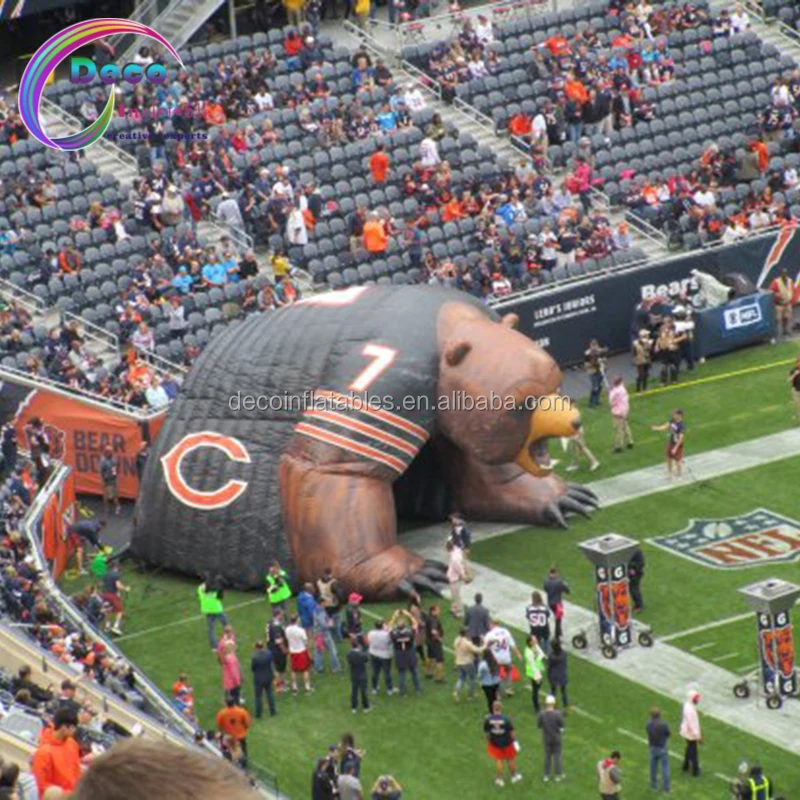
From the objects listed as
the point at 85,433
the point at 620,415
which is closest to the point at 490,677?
the point at 620,415

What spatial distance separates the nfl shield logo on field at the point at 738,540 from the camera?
2753cm

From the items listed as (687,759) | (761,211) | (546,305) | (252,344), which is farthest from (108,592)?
(761,211)

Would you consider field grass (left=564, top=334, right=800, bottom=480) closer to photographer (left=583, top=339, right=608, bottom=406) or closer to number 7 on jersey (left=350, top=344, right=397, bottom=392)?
photographer (left=583, top=339, right=608, bottom=406)

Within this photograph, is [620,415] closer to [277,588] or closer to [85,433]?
[85,433]

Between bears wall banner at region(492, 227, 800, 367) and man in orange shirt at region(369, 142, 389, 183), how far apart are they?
3.98 meters

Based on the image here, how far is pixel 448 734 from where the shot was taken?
22.7m

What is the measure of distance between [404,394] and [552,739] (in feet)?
22.5

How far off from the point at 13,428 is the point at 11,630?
7.99m

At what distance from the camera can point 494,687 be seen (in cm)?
2286

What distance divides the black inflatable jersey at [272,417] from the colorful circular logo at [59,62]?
9.98 meters

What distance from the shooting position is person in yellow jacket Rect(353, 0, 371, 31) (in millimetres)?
42688

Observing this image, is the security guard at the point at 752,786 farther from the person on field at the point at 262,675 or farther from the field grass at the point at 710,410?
the field grass at the point at 710,410

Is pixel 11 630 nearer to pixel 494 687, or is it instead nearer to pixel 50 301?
pixel 494 687

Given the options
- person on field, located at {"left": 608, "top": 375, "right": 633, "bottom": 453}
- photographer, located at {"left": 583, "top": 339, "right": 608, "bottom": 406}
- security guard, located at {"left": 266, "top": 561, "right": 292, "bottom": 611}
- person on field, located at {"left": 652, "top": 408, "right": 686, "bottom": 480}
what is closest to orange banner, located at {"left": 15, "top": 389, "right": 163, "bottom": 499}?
security guard, located at {"left": 266, "top": 561, "right": 292, "bottom": 611}
